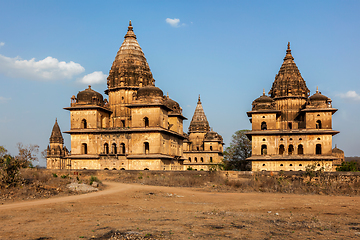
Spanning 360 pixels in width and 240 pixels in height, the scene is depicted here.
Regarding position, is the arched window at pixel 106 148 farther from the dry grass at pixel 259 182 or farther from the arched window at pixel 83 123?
the dry grass at pixel 259 182

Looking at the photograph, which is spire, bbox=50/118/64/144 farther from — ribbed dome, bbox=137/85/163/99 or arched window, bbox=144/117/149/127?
ribbed dome, bbox=137/85/163/99

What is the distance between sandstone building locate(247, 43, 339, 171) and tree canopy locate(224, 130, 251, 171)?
969 centimetres

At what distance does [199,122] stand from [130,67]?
25.3 m

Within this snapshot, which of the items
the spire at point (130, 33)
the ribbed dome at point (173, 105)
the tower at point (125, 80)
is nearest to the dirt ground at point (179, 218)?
the tower at point (125, 80)

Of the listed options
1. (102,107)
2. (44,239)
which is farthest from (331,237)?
(102,107)

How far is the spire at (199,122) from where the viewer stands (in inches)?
2547

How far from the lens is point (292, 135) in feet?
130

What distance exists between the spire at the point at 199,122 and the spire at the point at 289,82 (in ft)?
66.9

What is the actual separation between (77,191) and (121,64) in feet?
77.6

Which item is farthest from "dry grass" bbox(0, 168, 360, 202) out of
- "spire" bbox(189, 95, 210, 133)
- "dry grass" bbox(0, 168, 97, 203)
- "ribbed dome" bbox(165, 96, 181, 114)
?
"spire" bbox(189, 95, 210, 133)

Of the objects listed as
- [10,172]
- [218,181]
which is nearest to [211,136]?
[218,181]

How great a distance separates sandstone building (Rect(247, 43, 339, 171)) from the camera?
3853 centimetres

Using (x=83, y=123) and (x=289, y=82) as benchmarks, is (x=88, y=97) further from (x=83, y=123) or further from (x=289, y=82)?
(x=289, y=82)

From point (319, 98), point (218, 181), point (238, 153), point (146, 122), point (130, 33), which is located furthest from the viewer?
point (238, 153)
